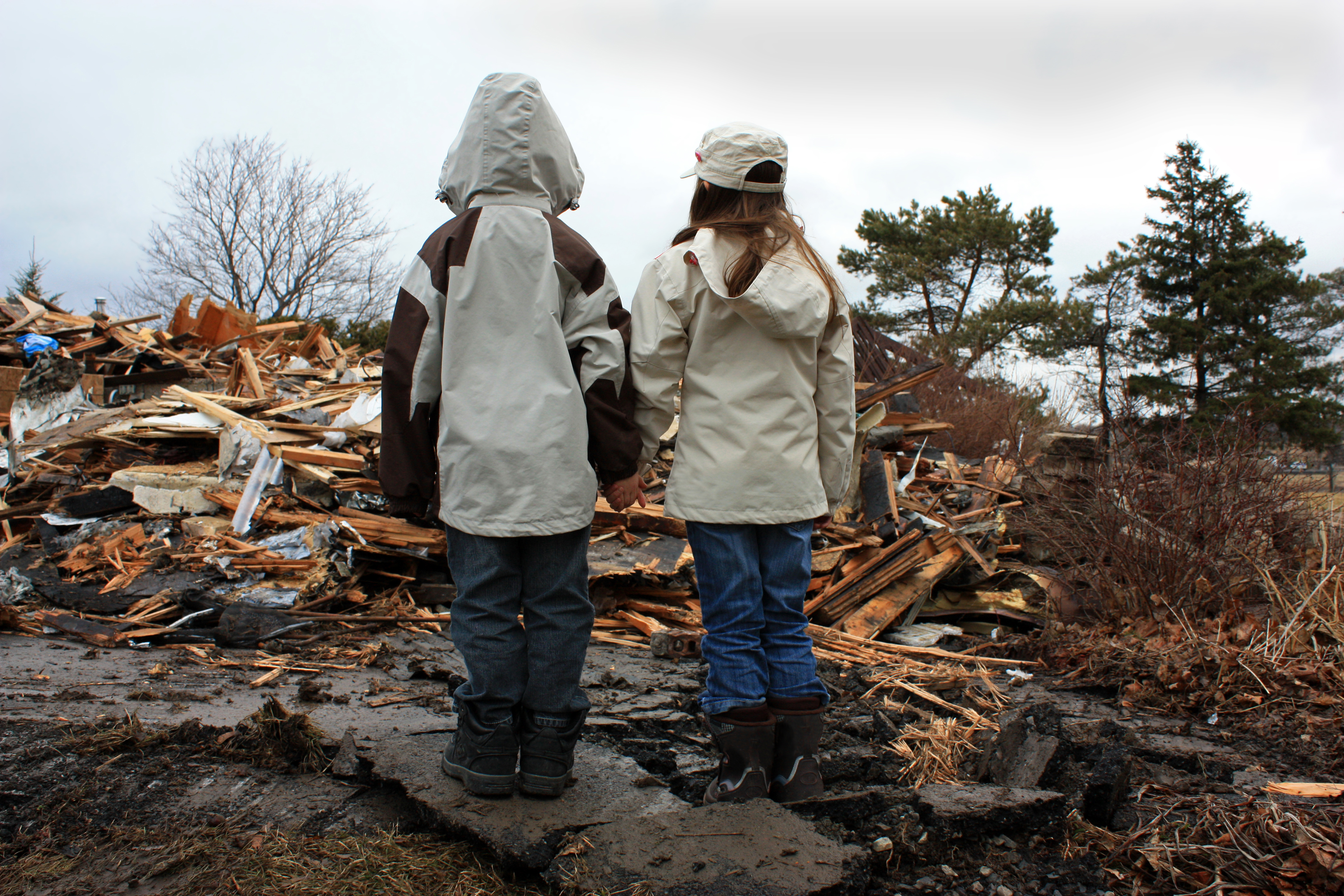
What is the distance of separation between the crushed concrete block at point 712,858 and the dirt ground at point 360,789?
0.14 feet

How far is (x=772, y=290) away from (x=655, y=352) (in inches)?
14.5

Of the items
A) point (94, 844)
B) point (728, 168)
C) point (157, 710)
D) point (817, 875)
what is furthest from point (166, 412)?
point (817, 875)

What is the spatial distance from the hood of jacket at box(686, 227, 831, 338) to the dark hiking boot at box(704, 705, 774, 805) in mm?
1076

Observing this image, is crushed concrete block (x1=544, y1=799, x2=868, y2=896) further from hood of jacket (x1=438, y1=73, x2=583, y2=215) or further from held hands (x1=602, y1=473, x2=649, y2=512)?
hood of jacket (x1=438, y1=73, x2=583, y2=215)

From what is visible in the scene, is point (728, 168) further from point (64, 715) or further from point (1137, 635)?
point (1137, 635)

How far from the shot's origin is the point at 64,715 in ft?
9.07

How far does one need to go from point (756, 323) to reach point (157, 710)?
2.60 meters

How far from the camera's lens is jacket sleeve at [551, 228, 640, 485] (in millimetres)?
2227

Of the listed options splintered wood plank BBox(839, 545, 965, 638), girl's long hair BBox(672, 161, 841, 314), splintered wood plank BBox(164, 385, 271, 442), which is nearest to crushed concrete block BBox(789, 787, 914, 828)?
girl's long hair BBox(672, 161, 841, 314)

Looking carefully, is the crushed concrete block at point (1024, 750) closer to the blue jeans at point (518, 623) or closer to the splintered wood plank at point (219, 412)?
the blue jeans at point (518, 623)

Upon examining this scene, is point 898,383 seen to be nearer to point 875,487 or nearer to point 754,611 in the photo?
point 875,487

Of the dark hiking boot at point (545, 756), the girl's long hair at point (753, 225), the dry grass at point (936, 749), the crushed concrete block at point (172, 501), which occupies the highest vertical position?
the girl's long hair at point (753, 225)

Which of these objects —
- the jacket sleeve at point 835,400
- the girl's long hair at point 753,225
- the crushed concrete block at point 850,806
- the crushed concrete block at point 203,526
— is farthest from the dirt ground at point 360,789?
the crushed concrete block at point 203,526

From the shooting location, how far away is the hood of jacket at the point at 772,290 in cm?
221
